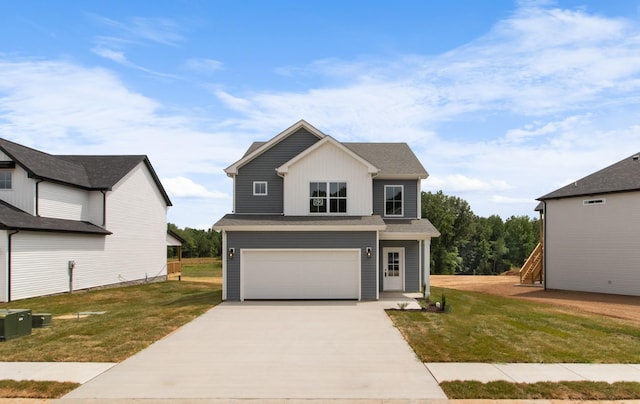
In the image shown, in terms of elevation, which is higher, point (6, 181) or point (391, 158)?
point (391, 158)

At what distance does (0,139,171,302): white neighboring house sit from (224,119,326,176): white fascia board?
9664 millimetres

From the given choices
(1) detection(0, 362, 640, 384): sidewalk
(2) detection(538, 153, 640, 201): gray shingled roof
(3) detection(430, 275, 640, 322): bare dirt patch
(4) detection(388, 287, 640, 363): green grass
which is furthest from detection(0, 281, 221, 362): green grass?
(2) detection(538, 153, 640, 201): gray shingled roof

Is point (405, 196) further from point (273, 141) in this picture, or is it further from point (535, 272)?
point (535, 272)

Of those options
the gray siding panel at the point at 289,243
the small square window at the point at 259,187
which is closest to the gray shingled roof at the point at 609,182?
the gray siding panel at the point at 289,243

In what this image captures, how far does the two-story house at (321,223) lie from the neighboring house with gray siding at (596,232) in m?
9.53

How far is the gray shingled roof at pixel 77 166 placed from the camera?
26125 mm

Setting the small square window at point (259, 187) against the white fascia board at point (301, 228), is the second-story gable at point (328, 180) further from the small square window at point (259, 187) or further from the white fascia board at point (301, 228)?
the white fascia board at point (301, 228)

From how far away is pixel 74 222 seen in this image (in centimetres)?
2833

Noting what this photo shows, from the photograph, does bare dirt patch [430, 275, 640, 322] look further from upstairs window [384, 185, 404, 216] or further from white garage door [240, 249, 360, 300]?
white garage door [240, 249, 360, 300]

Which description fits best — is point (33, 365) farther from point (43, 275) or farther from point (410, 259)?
point (410, 259)

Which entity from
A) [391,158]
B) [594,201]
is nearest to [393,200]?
[391,158]

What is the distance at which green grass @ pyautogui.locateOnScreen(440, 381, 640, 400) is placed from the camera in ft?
28.4

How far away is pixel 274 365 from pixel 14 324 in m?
7.74

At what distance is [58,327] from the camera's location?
49.4ft
